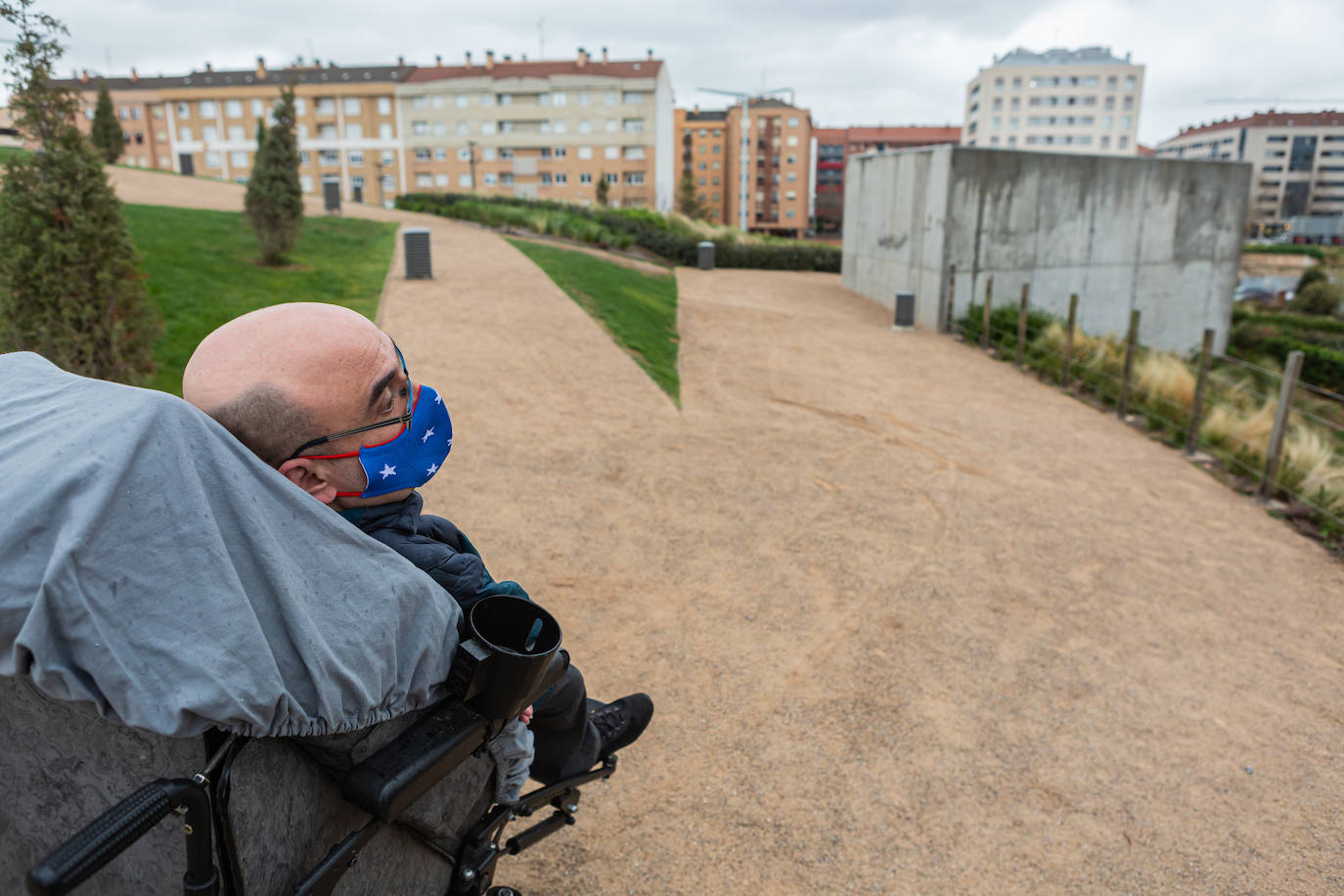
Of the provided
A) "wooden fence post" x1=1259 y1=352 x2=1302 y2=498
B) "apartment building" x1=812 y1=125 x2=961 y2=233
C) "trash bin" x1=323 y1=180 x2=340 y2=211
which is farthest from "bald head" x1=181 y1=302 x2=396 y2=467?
"apartment building" x1=812 y1=125 x2=961 y2=233

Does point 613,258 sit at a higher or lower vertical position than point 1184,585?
higher

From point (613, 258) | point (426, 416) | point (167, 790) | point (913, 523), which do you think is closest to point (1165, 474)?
point (913, 523)

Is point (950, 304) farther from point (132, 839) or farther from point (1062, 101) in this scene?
point (1062, 101)

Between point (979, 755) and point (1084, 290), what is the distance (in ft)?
54.7

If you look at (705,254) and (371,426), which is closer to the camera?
(371,426)

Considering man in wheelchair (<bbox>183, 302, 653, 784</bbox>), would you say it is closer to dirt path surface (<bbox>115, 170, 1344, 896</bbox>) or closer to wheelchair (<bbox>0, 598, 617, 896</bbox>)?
wheelchair (<bbox>0, 598, 617, 896</bbox>)

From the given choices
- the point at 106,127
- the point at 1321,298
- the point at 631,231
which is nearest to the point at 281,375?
the point at 631,231

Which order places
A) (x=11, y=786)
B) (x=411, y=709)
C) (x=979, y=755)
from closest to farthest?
1. (x=11, y=786)
2. (x=411, y=709)
3. (x=979, y=755)

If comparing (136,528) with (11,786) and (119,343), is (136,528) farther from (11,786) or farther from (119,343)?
(119,343)

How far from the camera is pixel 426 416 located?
76.0 inches

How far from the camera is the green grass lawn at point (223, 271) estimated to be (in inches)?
389

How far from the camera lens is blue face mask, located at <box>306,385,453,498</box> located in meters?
1.81

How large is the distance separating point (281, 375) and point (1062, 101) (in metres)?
114

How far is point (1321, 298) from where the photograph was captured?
4194 centimetres
